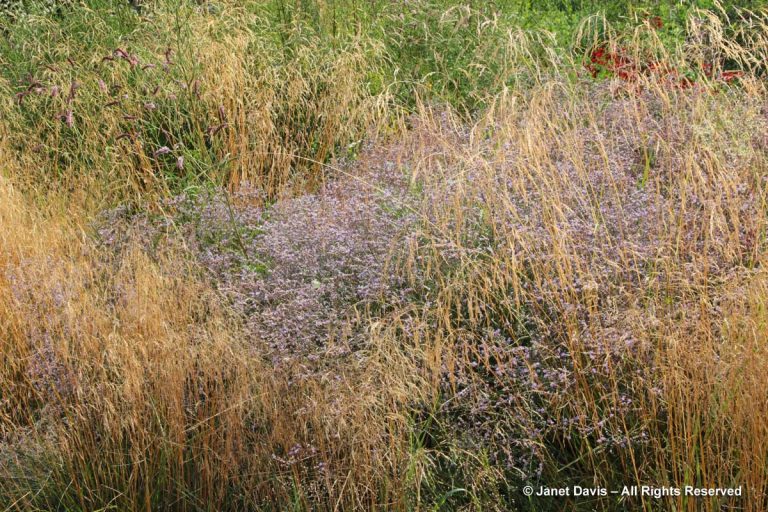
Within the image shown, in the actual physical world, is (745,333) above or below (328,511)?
above

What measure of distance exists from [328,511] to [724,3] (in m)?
4.88

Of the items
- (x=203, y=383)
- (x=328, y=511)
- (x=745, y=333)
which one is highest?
(x=745, y=333)

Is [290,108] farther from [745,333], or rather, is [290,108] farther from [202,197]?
[745,333]

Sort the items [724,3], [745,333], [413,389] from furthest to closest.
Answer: [724,3]
[413,389]
[745,333]

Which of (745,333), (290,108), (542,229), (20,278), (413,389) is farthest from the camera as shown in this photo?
Answer: (290,108)

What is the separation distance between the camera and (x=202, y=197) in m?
3.75

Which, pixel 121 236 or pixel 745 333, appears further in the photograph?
pixel 121 236

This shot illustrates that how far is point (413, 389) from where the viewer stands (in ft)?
7.43

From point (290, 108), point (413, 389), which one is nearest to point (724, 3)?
point (290, 108)

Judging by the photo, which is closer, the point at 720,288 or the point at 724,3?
the point at 720,288

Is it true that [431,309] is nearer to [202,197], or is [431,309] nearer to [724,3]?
[202,197]

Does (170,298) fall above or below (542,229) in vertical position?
below

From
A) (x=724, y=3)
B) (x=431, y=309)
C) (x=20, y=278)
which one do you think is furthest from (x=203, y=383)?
(x=724, y=3)

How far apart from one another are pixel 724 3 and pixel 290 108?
10.2ft
